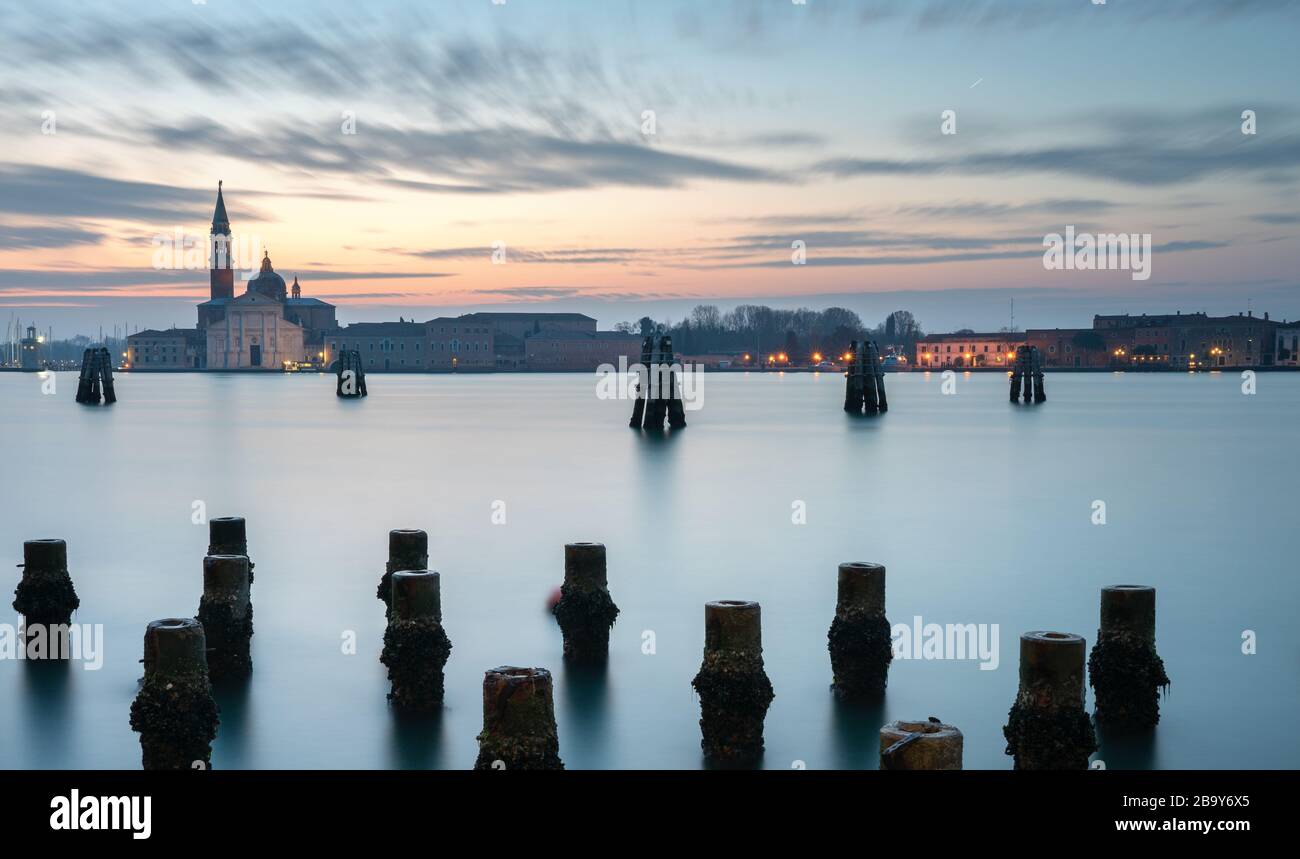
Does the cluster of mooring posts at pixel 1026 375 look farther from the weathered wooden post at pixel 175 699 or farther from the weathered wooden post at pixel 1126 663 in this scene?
the weathered wooden post at pixel 175 699

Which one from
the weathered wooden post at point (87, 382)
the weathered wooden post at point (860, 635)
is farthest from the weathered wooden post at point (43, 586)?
the weathered wooden post at point (87, 382)

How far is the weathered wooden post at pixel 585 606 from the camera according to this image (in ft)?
42.5

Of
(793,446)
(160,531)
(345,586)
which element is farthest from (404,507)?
(793,446)

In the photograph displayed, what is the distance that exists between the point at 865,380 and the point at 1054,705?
2527 inches

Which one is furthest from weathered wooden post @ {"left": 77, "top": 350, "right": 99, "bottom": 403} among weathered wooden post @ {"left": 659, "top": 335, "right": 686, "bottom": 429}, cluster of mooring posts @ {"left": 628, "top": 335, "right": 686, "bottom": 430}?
weathered wooden post @ {"left": 659, "top": 335, "right": 686, "bottom": 429}

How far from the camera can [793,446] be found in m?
52.1

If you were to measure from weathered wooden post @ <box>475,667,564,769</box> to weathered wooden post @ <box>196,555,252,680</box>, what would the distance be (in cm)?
517

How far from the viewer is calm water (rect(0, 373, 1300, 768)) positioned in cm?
1170

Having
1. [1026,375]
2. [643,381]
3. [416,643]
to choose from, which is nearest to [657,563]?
[416,643]

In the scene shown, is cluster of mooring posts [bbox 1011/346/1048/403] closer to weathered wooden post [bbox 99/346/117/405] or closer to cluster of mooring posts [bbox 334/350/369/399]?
cluster of mooring posts [bbox 334/350/369/399]

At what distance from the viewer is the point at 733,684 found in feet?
32.0

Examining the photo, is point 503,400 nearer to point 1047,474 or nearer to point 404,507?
point 1047,474

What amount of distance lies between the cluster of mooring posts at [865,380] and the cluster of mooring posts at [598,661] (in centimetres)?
5321
